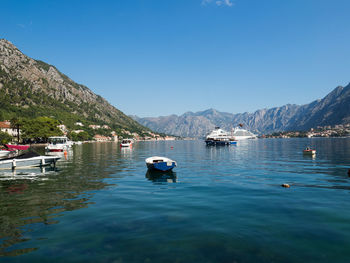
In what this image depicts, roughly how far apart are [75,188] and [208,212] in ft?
54.9

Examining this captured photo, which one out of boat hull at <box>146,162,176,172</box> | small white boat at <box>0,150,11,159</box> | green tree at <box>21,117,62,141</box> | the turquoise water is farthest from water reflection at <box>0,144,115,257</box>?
green tree at <box>21,117,62,141</box>

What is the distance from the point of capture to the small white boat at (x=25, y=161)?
40844 mm

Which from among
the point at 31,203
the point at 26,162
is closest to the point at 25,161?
the point at 26,162

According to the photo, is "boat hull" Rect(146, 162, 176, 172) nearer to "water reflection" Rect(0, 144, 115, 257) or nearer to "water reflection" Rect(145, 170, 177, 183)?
"water reflection" Rect(145, 170, 177, 183)

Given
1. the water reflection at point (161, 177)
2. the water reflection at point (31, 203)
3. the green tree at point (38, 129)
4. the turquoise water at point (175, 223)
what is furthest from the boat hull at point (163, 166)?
the green tree at point (38, 129)

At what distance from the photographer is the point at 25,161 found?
41812 mm

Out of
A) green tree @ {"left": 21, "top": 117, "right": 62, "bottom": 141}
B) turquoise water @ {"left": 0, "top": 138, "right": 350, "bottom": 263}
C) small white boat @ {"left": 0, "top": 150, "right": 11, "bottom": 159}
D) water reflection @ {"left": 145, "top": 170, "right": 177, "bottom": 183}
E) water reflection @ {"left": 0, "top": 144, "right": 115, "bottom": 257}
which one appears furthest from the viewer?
green tree @ {"left": 21, "top": 117, "right": 62, "bottom": 141}

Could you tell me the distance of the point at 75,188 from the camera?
26.9 meters

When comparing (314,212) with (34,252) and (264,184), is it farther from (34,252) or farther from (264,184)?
(34,252)

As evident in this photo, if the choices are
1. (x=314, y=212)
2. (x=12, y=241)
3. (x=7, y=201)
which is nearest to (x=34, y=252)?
(x=12, y=241)

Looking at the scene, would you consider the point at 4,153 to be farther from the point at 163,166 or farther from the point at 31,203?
the point at 31,203

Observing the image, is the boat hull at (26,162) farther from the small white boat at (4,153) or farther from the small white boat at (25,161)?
the small white boat at (4,153)

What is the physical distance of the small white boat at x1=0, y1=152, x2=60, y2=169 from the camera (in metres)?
40.8

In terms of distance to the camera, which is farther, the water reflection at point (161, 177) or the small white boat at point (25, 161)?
the small white boat at point (25, 161)
